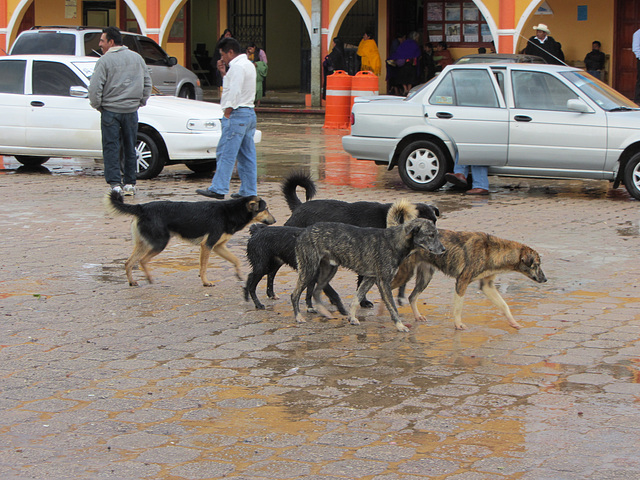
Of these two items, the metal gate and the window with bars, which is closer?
the window with bars

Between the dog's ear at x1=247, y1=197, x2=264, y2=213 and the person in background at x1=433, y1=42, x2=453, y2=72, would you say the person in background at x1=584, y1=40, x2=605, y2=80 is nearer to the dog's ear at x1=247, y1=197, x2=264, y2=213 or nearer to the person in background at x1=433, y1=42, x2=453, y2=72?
the person in background at x1=433, y1=42, x2=453, y2=72

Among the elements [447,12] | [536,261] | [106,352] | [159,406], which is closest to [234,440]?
[159,406]

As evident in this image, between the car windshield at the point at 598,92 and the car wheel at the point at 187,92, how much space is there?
12070mm

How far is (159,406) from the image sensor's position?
4.82m

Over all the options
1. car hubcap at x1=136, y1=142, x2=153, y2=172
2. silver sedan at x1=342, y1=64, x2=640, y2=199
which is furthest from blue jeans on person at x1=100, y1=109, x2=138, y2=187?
silver sedan at x1=342, y1=64, x2=640, y2=199

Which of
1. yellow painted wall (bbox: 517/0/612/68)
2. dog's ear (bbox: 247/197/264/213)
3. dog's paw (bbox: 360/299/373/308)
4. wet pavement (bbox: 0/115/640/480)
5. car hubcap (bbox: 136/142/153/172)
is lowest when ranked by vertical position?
wet pavement (bbox: 0/115/640/480)

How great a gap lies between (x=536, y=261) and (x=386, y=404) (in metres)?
1.99

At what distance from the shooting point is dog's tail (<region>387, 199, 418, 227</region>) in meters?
6.69

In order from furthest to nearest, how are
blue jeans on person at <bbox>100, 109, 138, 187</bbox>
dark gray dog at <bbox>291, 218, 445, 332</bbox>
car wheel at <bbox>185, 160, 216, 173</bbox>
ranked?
1. car wheel at <bbox>185, 160, 216, 173</bbox>
2. blue jeans on person at <bbox>100, 109, 138, 187</bbox>
3. dark gray dog at <bbox>291, 218, 445, 332</bbox>

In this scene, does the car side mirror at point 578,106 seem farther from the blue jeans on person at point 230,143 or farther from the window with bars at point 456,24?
the window with bars at point 456,24

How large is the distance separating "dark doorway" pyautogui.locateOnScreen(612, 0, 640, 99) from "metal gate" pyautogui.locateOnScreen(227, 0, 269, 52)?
433 inches

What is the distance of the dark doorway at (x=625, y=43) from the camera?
77.6 feet

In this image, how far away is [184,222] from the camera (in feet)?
24.3

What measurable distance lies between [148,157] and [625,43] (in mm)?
15012
